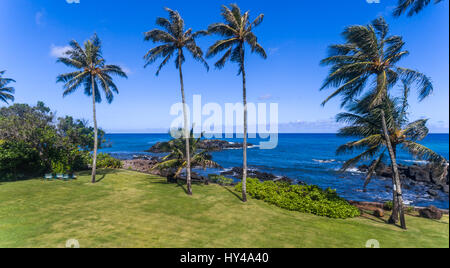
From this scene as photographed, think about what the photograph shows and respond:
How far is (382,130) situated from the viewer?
480 inches

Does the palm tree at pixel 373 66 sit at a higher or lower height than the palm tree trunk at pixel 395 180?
higher

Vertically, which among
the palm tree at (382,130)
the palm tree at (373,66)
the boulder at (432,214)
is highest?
the palm tree at (373,66)

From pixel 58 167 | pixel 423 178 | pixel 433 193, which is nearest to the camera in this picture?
pixel 58 167

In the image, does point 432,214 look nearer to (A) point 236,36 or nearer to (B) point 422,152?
(B) point 422,152

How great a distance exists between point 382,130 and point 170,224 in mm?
13799

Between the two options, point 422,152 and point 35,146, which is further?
point 35,146

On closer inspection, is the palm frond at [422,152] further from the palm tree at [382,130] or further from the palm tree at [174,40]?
the palm tree at [174,40]

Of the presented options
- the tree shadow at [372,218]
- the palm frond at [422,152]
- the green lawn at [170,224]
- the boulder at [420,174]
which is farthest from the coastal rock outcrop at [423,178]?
the green lawn at [170,224]

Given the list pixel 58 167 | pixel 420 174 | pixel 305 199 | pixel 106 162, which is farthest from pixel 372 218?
pixel 420 174

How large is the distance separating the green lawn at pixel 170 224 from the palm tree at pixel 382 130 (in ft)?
12.3

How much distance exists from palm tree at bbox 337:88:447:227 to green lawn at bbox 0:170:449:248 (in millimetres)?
3748

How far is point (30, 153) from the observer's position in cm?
1816

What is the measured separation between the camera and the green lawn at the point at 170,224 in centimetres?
754

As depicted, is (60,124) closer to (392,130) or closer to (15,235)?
(15,235)
